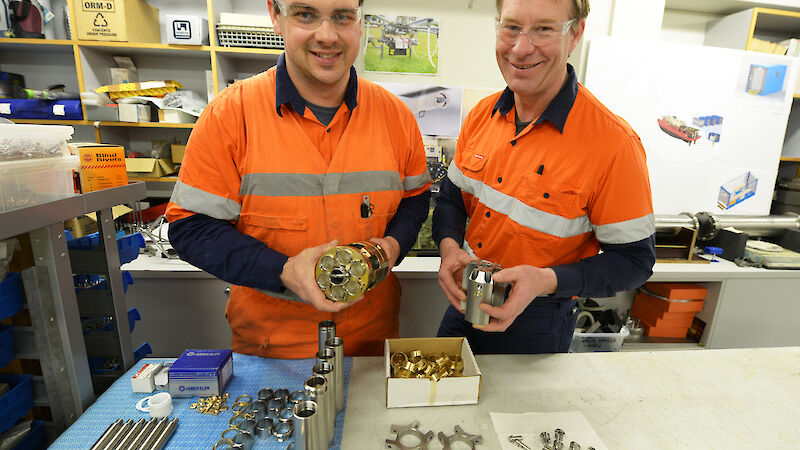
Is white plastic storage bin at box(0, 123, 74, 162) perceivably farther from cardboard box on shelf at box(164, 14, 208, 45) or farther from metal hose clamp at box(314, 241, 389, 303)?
cardboard box on shelf at box(164, 14, 208, 45)

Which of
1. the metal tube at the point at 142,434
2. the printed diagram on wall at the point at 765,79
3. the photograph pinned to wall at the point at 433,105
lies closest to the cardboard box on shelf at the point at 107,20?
the photograph pinned to wall at the point at 433,105

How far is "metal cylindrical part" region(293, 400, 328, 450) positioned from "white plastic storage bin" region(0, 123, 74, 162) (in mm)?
828

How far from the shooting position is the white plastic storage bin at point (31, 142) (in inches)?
33.4

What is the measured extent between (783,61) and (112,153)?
3.91 meters

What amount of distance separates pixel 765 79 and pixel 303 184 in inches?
130

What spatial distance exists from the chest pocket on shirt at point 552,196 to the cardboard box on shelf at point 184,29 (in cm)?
211

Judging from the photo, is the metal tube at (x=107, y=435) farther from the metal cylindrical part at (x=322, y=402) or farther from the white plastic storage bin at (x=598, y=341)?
the white plastic storage bin at (x=598, y=341)

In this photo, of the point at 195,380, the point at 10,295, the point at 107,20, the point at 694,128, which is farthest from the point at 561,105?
the point at 107,20

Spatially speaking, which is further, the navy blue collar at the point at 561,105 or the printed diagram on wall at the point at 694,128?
the printed diagram on wall at the point at 694,128

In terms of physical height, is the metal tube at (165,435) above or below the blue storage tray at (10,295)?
below

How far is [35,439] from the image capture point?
1.01 meters

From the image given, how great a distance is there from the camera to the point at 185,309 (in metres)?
2.29

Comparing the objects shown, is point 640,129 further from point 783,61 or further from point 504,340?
point 504,340

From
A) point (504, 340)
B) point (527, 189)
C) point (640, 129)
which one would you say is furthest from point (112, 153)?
point (640, 129)
